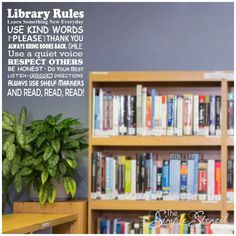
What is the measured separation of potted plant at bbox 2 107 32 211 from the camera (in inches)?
136

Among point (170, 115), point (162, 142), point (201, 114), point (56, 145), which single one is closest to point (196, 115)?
point (201, 114)

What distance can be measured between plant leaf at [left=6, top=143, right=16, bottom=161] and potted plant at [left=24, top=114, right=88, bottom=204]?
0.09 meters

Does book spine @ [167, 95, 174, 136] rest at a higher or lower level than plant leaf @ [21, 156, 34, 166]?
higher

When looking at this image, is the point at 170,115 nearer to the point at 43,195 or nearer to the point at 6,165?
the point at 43,195

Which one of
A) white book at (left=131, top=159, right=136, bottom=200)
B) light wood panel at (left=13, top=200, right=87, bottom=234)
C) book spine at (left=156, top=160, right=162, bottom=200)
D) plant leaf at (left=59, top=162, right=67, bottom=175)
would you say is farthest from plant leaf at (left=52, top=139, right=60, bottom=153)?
book spine at (left=156, top=160, right=162, bottom=200)

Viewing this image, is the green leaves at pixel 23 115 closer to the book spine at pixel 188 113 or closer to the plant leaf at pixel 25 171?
the plant leaf at pixel 25 171

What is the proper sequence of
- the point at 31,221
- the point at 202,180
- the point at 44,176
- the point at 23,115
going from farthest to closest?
the point at 23,115 → the point at 202,180 → the point at 44,176 → the point at 31,221

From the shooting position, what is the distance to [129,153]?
3.86 metres

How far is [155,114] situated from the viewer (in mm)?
3572

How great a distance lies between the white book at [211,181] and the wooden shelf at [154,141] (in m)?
0.14

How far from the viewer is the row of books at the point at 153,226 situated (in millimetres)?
3555

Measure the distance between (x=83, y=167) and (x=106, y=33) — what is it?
0.91 metres

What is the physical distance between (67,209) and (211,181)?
2.85 ft

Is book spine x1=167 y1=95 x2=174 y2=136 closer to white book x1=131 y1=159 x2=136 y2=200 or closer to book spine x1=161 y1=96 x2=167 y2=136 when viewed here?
book spine x1=161 y1=96 x2=167 y2=136
